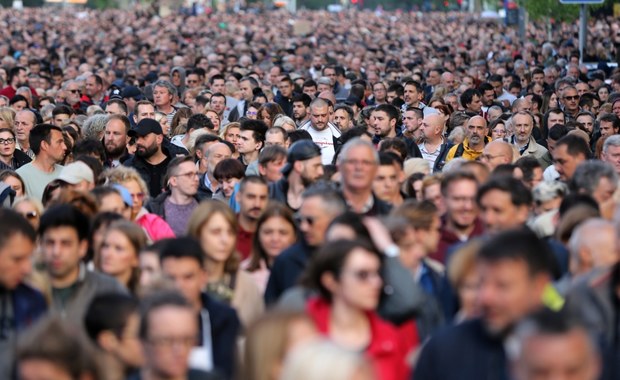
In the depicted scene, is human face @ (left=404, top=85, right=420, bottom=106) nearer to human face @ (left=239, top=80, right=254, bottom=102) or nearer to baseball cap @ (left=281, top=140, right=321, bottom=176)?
human face @ (left=239, top=80, right=254, bottom=102)

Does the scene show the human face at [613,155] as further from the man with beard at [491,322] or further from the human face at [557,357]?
the human face at [557,357]

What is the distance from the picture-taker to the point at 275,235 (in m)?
10.1

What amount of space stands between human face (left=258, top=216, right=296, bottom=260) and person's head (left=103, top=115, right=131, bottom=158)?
641cm

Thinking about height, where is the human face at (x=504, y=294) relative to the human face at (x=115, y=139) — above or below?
above

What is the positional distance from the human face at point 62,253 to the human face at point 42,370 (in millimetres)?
2388

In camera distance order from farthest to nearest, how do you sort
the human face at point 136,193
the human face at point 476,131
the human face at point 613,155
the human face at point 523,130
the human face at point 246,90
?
the human face at point 246,90 < the human face at point 523,130 < the human face at point 476,131 < the human face at point 613,155 < the human face at point 136,193

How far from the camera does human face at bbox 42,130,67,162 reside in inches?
587

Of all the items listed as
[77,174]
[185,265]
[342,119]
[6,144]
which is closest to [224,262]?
[185,265]

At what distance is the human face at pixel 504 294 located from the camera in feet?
21.3

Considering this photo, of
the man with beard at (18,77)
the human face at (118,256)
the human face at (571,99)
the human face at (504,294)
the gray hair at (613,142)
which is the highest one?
the human face at (504,294)

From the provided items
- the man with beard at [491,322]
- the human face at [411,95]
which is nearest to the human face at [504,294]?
the man with beard at [491,322]

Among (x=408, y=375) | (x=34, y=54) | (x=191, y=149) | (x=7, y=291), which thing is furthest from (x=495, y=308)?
(x=34, y=54)

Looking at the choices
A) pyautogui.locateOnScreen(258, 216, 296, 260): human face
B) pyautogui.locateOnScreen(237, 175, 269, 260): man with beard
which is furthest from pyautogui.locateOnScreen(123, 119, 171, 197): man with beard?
A: pyautogui.locateOnScreen(258, 216, 296, 260): human face

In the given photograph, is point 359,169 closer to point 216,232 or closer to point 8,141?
point 216,232
